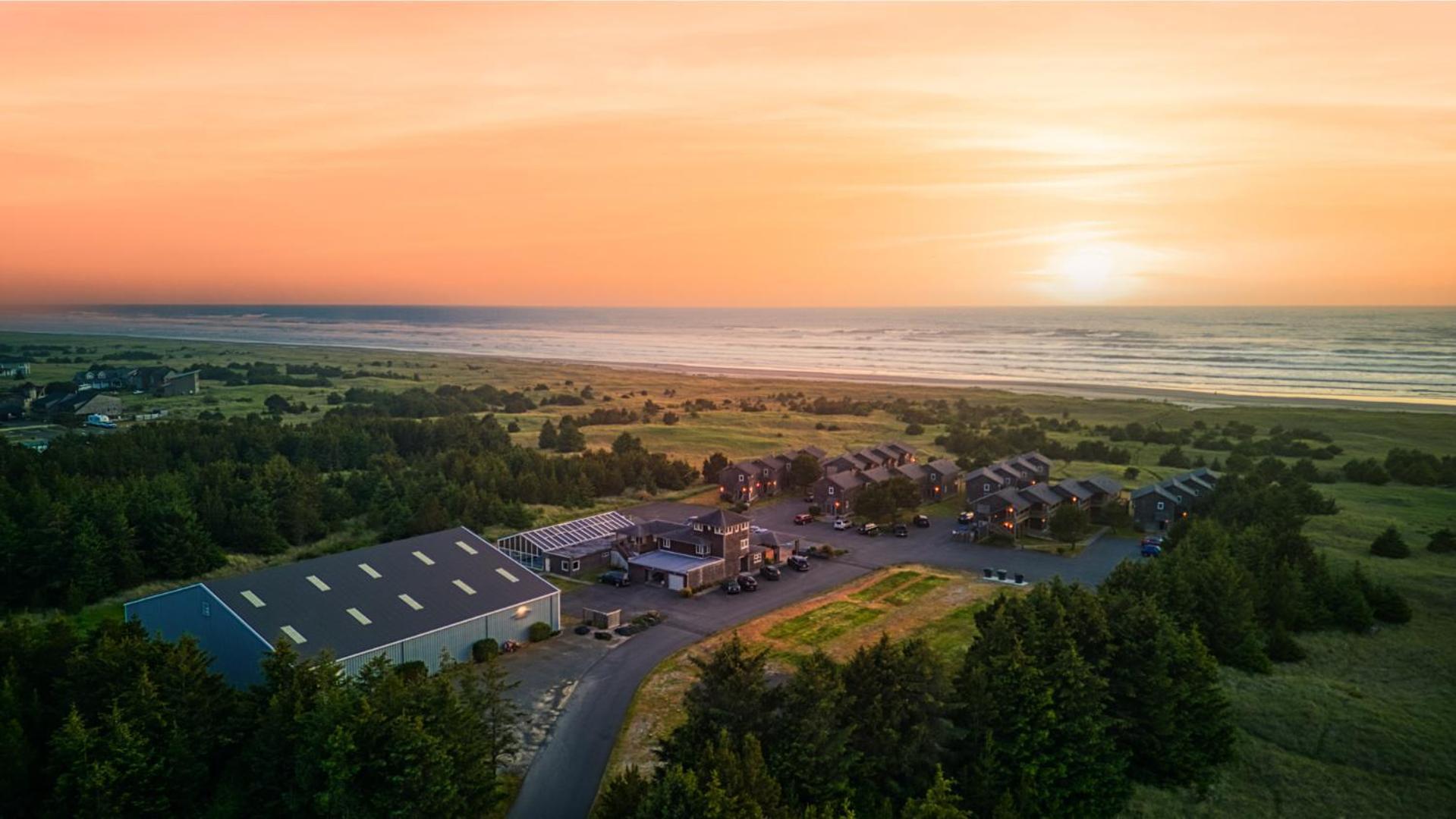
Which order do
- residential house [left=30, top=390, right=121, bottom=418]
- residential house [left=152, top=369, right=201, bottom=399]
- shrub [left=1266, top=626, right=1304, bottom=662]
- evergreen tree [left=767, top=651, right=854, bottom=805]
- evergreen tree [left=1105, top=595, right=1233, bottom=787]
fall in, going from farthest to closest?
residential house [left=152, top=369, right=201, bottom=399]
residential house [left=30, top=390, right=121, bottom=418]
shrub [left=1266, top=626, right=1304, bottom=662]
evergreen tree [left=1105, top=595, right=1233, bottom=787]
evergreen tree [left=767, top=651, right=854, bottom=805]

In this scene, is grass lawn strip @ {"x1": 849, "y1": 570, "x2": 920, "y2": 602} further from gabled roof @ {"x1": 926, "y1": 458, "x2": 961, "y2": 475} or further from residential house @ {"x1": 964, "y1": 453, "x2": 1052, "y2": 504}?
gabled roof @ {"x1": 926, "y1": 458, "x2": 961, "y2": 475}

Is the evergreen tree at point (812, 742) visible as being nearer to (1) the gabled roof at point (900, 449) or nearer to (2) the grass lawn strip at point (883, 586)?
(2) the grass lawn strip at point (883, 586)

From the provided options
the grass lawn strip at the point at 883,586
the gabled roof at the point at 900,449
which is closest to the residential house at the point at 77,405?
the gabled roof at the point at 900,449

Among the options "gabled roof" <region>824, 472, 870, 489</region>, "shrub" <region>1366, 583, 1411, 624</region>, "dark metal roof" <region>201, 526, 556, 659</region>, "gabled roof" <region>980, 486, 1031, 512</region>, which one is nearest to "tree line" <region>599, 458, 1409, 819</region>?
"dark metal roof" <region>201, 526, 556, 659</region>

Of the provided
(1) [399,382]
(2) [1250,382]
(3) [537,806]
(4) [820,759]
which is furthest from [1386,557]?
(1) [399,382]

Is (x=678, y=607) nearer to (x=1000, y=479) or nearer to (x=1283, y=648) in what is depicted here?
(x=1283, y=648)

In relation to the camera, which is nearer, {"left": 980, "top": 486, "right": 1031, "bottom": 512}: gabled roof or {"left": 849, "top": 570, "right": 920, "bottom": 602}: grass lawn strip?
{"left": 849, "top": 570, "right": 920, "bottom": 602}: grass lawn strip
